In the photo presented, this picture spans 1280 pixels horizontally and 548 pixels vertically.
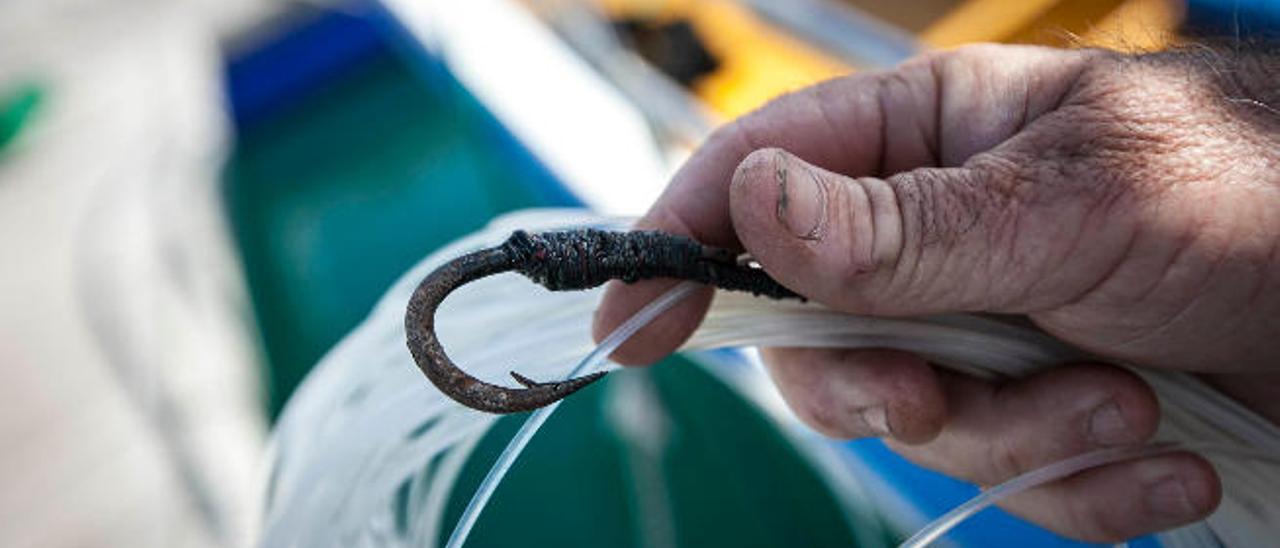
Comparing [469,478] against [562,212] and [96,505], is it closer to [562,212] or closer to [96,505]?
[562,212]

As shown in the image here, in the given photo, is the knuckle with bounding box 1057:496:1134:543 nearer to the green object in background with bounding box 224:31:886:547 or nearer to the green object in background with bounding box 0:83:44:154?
the green object in background with bounding box 224:31:886:547

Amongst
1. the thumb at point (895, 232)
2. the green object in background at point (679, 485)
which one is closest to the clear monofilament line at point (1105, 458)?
the thumb at point (895, 232)

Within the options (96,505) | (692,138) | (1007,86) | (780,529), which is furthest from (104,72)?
(1007,86)

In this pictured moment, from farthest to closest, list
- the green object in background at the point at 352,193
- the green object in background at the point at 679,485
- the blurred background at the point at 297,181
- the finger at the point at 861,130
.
Result: the green object in background at the point at 352,193 → the blurred background at the point at 297,181 → the green object in background at the point at 679,485 → the finger at the point at 861,130

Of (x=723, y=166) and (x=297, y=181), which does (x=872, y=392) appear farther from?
(x=297, y=181)

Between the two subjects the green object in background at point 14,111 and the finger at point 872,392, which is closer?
the finger at point 872,392

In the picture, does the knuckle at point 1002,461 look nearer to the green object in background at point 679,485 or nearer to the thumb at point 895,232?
the thumb at point 895,232
